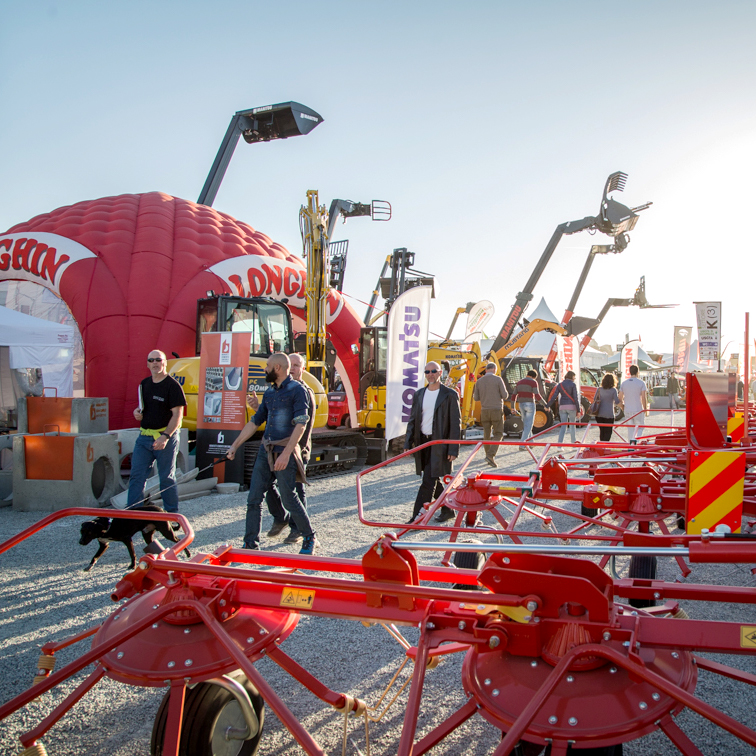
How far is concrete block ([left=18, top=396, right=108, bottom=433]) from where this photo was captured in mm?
7664

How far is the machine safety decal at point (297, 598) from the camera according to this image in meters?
2.10

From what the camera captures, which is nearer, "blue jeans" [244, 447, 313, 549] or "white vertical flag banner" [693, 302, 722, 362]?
"blue jeans" [244, 447, 313, 549]

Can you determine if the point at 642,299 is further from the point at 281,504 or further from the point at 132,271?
the point at 281,504

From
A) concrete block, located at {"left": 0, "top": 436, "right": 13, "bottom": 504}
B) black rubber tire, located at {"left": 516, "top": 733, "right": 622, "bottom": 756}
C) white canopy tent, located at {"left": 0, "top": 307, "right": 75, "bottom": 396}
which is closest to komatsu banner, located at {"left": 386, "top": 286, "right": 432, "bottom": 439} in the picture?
concrete block, located at {"left": 0, "top": 436, "right": 13, "bottom": 504}

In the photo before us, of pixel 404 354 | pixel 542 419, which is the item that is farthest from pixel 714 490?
pixel 542 419

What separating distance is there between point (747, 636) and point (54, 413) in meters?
7.95

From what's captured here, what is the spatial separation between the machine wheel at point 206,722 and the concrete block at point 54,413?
640 centimetres

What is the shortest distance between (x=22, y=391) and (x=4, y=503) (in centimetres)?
883

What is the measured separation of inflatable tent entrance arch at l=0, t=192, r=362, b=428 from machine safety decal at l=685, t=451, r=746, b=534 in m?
11.4

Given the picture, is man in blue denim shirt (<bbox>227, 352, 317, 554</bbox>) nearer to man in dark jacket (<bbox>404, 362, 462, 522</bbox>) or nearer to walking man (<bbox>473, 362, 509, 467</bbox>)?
man in dark jacket (<bbox>404, 362, 462, 522</bbox>)

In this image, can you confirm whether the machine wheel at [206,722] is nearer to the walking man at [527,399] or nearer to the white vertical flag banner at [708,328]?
the walking man at [527,399]

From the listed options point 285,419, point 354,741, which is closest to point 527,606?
point 354,741

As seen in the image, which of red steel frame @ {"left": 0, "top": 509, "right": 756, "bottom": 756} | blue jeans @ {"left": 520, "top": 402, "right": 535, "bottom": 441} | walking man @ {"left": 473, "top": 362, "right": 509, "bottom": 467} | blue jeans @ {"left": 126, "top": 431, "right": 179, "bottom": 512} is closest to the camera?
red steel frame @ {"left": 0, "top": 509, "right": 756, "bottom": 756}

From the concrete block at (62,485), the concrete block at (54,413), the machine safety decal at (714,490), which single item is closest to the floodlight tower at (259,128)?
the concrete block at (54,413)
